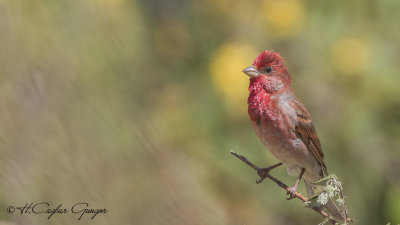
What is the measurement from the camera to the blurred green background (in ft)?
5.90

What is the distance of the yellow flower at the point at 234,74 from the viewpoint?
16.0 feet

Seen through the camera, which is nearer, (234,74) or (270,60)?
(270,60)

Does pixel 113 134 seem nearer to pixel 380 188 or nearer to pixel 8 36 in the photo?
pixel 8 36

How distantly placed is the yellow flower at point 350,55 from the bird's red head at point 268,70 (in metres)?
2.01

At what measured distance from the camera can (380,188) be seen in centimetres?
457

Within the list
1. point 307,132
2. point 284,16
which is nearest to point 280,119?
point 307,132

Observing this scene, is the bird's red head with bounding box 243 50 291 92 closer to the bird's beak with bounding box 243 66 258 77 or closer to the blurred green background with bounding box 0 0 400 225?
the bird's beak with bounding box 243 66 258 77

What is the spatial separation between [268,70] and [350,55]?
222 cm

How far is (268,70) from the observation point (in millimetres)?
2961

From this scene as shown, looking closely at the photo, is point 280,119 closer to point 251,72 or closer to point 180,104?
point 251,72

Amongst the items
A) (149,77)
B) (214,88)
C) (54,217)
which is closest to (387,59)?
(214,88)

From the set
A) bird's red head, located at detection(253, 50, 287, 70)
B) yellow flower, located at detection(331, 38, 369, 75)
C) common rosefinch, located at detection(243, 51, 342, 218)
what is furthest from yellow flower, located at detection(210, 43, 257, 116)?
bird's red head, located at detection(253, 50, 287, 70)

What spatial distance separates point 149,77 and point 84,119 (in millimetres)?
3060

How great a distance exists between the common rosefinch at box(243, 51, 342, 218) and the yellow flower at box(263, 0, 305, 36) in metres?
1.99
